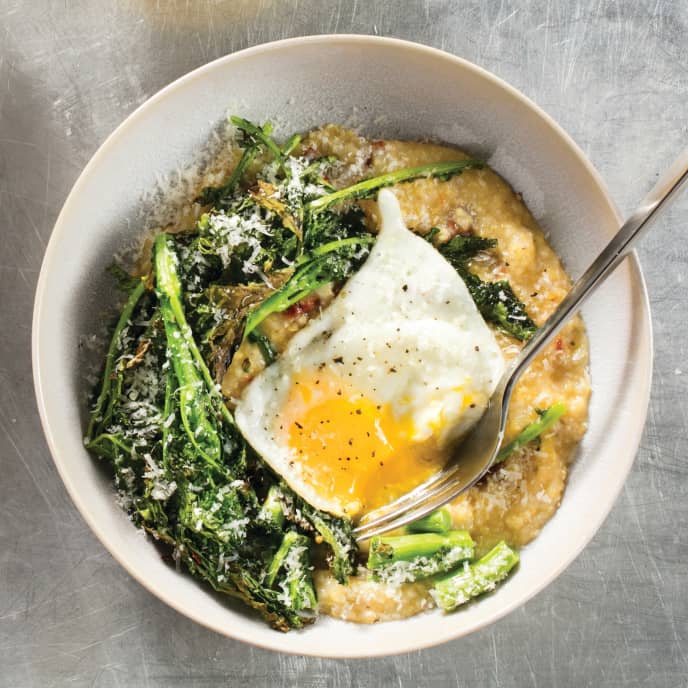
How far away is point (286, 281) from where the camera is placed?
117 inches

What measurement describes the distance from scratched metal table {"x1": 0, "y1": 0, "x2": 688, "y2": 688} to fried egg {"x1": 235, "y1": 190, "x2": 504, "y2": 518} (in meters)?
1.00

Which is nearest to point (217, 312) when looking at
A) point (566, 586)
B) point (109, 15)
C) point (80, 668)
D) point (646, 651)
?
point (109, 15)

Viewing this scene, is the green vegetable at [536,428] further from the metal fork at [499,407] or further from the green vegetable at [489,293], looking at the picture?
the green vegetable at [489,293]

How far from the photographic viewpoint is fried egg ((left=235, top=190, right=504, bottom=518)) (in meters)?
3.00

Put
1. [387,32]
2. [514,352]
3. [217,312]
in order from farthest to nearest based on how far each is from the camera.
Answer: [387,32] < [514,352] < [217,312]

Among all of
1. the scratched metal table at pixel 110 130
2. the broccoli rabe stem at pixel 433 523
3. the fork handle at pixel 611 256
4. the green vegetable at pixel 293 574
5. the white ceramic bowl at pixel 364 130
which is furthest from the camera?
the scratched metal table at pixel 110 130

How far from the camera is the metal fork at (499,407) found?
262cm

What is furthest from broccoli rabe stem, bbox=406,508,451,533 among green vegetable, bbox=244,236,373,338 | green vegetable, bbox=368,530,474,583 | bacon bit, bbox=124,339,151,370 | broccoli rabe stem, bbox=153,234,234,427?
bacon bit, bbox=124,339,151,370

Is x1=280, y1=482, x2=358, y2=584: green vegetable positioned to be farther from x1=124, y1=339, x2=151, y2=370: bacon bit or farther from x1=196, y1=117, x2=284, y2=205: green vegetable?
x1=196, y1=117, x2=284, y2=205: green vegetable

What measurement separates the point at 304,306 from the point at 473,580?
1390mm

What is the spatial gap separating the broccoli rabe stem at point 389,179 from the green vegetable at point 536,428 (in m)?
1.13

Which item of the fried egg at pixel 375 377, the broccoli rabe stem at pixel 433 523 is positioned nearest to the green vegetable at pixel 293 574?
the fried egg at pixel 375 377

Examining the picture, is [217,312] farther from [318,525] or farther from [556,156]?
[556,156]

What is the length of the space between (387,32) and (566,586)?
2.83m
